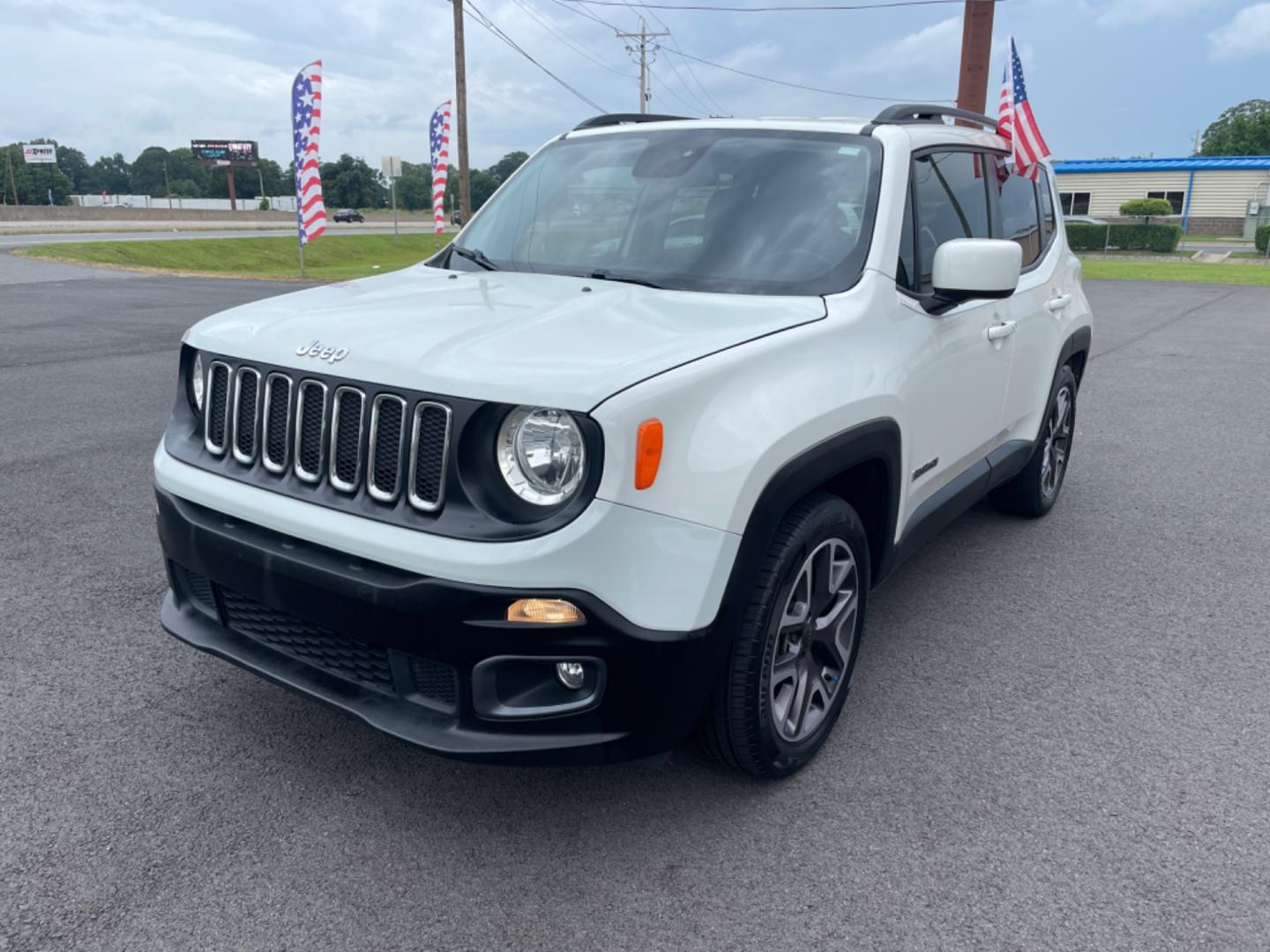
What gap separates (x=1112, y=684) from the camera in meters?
3.48

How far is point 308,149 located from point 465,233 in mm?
17857

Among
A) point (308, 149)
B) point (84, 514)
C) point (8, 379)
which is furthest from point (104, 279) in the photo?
point (84, 514)

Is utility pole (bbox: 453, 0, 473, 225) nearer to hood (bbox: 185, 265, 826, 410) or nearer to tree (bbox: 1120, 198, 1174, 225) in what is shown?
hood (bbox: 185, 265, 826, 410)

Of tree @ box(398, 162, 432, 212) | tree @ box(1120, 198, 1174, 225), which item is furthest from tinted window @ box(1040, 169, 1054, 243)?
tree @ box(398, 162, 432, 212)

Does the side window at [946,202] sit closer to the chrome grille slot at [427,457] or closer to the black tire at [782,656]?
the black tire at [782,656]

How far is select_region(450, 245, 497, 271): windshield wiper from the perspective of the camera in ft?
12.2

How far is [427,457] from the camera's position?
2.32 meters

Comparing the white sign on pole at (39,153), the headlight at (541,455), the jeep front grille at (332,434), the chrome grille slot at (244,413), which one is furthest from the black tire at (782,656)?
the white sign on pole at (39,153)

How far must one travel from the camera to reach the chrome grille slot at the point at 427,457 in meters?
2.30

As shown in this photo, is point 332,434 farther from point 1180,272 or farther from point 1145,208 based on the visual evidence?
point 1145,208

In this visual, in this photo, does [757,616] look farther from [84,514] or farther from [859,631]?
[84,514]

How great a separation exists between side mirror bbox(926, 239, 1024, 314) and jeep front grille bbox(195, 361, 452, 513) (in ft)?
5.54

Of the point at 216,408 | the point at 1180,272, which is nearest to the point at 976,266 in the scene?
the point at 216,408

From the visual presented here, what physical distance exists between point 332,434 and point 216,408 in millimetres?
564
